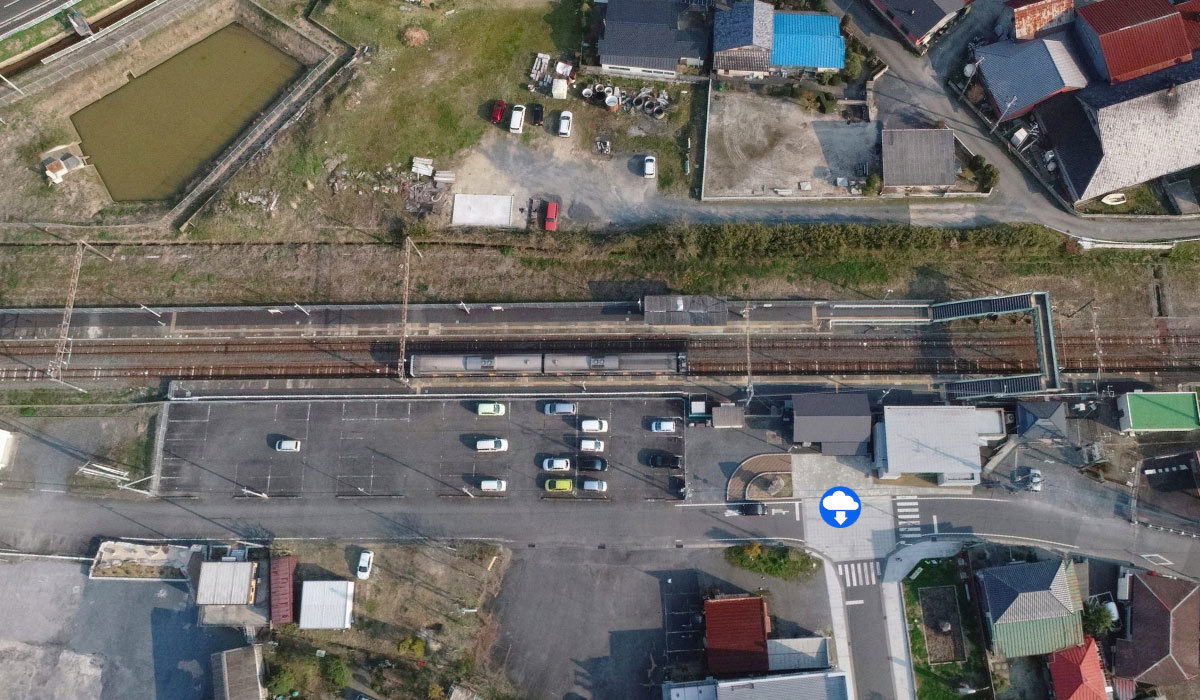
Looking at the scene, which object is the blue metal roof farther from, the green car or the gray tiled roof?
the green car

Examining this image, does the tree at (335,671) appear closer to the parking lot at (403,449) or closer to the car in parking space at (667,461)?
the parking lot at (403,449)

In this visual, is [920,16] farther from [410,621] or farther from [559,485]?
[410,621]

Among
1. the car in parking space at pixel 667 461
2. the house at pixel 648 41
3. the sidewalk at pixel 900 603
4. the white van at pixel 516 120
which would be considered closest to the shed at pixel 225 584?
the car in parking space at pixel 667 461

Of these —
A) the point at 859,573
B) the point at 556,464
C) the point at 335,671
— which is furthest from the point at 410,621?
the point at 859,573

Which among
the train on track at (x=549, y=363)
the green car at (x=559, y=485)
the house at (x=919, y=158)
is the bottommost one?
the green car at (x=559, y=485)

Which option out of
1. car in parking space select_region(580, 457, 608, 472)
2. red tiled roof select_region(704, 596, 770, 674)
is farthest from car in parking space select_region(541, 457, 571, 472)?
red tiled roof select_region(704, 596, 770, 674)

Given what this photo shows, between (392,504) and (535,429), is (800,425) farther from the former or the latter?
(392,504)
